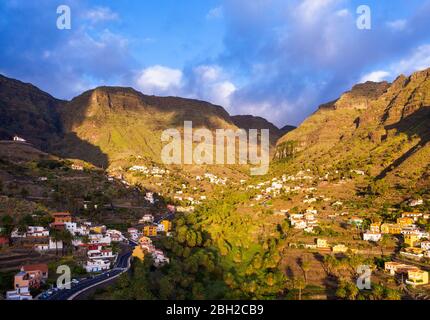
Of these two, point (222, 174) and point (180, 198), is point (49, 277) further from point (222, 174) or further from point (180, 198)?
point (222, 174)

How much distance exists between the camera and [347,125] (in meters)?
119

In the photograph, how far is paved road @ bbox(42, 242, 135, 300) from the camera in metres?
25.7

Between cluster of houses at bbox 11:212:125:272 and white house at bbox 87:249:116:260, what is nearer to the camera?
cluster of houses at bbox 11:212:125:272

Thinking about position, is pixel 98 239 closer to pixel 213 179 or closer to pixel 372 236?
pixel 372 236

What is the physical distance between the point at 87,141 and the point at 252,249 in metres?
110

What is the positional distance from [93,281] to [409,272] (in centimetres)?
2260

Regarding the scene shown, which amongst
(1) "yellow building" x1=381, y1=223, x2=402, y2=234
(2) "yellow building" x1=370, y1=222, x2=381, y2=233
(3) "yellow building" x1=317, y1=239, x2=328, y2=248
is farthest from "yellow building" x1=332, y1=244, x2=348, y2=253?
(1) "yellow building" x1=381, y1=223, x2=402, y2=234

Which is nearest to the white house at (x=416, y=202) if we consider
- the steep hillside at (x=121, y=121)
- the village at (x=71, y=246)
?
the village at (x=71, y=246)

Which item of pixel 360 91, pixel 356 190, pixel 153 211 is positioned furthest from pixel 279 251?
pixel 360 91

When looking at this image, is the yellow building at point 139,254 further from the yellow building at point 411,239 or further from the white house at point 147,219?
the yellow building at point 411,239

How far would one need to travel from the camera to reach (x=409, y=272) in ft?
99.1

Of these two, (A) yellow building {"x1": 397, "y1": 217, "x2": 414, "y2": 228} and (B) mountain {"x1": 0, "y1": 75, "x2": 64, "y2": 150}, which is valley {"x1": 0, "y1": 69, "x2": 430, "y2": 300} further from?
(B) mountain {"x1": 0, "y1": 75, "x2": 64, "y2": 150}

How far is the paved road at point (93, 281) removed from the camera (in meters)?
25.7

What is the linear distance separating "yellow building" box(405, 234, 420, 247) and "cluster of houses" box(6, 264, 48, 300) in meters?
31.8
